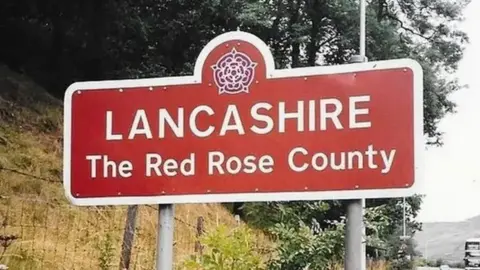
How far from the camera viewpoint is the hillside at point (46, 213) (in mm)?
8016

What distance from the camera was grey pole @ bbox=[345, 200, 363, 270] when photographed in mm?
2514

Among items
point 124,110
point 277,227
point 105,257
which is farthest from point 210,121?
point 105,257

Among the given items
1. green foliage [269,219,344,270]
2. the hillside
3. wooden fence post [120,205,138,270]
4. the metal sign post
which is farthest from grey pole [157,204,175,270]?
wooden fence post [120,205,138,270]

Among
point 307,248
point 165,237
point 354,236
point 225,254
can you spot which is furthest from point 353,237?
point 307,248

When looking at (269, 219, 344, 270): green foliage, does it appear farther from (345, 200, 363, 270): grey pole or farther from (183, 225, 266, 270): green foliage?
(345, 200, 363, 270): grey pole

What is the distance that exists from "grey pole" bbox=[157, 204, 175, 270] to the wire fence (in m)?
4.17

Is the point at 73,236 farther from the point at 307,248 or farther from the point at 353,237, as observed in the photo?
the point at 353,237

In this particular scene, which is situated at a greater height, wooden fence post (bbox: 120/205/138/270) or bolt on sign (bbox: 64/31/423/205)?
bolt on sign (bbox: 64/31/423/205)

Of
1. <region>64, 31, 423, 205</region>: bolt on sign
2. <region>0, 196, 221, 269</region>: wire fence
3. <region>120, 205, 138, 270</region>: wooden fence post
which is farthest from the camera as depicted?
<region>0, 196, 221, 269</region>: wire fence

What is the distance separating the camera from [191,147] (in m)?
2.61

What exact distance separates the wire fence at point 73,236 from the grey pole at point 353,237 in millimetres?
4493

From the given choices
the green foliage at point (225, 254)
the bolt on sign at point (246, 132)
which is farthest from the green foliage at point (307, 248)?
the bolt on sign at point (246, 132)

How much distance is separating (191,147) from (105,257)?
4422 millimetres

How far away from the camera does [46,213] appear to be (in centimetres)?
1002
